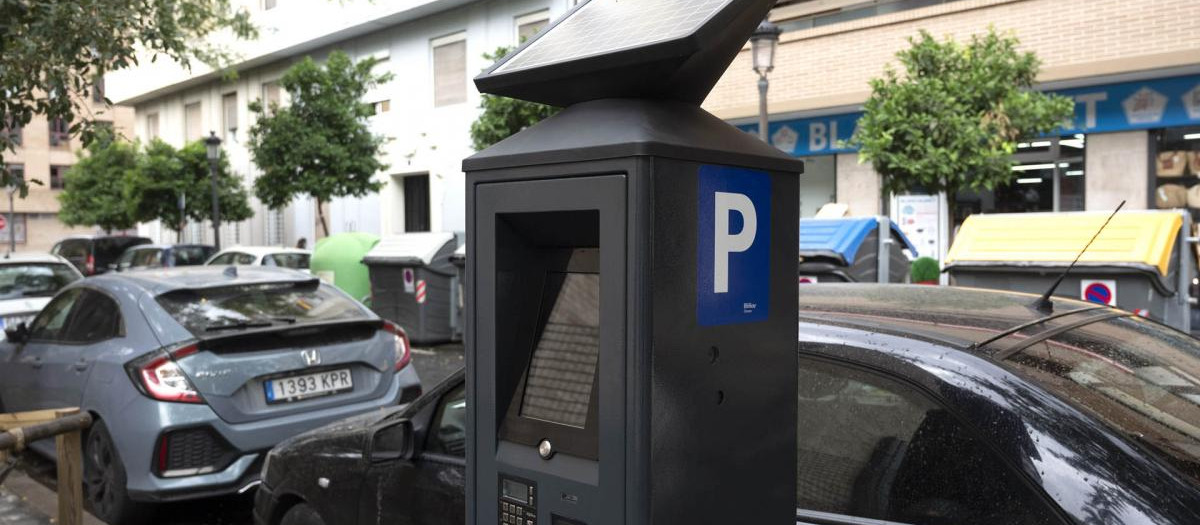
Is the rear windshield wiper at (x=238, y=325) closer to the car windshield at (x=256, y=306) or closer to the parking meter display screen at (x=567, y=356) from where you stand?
the car windshield at (x=256, y=306)

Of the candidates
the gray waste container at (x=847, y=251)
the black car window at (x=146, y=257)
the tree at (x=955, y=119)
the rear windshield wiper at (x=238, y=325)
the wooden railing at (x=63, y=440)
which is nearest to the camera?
the wooden railing at (x=63, y=440)

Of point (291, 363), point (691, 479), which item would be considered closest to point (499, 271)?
point (691, 479)

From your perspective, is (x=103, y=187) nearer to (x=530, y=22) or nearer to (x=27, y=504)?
(x=530, y=22)

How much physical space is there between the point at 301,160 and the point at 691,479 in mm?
19547

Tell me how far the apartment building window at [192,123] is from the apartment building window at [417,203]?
11.6 m

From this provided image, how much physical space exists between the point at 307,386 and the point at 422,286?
800 cm

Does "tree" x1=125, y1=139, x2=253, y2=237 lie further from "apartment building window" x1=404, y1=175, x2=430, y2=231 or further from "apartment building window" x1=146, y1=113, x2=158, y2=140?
Result: "apartment building window" x1=146, y1=113, x2=158, y2=140

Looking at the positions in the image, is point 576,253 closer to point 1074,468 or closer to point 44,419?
point 1074,468

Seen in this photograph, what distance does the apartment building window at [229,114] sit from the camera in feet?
99.8

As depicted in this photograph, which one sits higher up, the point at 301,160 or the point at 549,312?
the point at 301,160

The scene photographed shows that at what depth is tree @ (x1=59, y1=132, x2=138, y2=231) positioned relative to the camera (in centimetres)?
3102

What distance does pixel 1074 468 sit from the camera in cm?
203

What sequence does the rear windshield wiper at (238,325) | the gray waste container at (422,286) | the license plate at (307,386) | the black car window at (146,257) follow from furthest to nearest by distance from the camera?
the black car window at (146,257) < the gray waste container at (422,286) < the rear windshield wiper at (238,325) < the license plate at (307,386)

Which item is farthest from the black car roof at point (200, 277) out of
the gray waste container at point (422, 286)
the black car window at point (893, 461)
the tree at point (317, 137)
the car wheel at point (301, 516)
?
the tree at point (317, 137)
